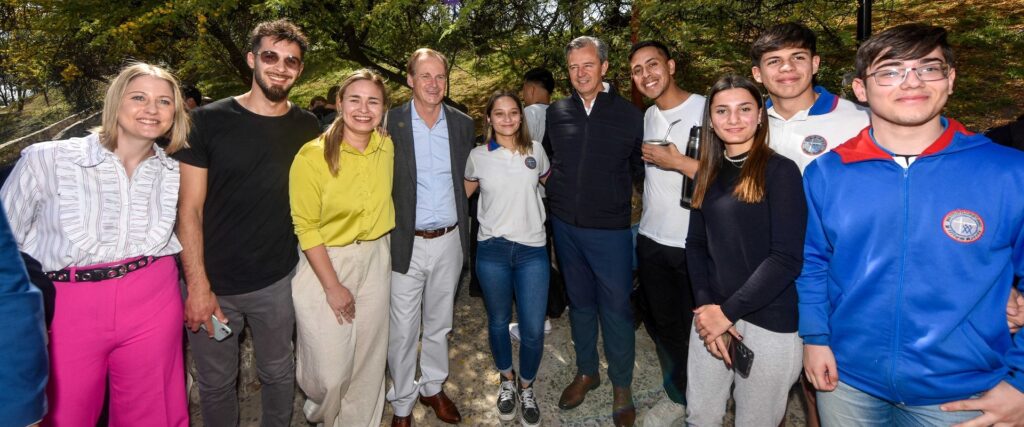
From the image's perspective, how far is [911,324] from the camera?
71.2 inches

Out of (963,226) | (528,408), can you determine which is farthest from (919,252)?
(528,408)

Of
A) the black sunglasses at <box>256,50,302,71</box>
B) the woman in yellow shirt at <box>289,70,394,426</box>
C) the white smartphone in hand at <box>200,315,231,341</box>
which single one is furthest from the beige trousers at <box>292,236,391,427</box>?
the black sunglasses at <box>256,50,302,71</box>

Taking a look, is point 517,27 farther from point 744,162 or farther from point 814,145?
point 744,162

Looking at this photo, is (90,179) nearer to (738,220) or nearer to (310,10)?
(738,220)

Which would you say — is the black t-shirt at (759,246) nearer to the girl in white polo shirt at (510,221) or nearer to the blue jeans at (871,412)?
the blue jeans at (871,412)

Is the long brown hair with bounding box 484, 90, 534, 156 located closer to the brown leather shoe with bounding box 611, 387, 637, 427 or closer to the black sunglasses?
the black sunglasses

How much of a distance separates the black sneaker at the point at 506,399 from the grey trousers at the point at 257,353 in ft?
4.55

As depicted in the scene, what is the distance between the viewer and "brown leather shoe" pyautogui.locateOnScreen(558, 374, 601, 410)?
3586mm

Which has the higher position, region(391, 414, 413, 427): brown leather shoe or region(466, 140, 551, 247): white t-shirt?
region(466, 140, 551, 247): white t-shirt

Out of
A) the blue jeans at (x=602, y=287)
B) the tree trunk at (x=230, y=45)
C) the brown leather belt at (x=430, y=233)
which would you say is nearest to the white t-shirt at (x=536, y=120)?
the blue jeans at (x=602, y=287)

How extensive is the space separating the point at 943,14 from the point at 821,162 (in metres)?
10.9

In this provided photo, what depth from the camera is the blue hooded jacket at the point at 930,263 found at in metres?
1.71

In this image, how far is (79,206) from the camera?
7.34 feet

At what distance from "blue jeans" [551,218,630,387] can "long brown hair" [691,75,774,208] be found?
2.67 feet
